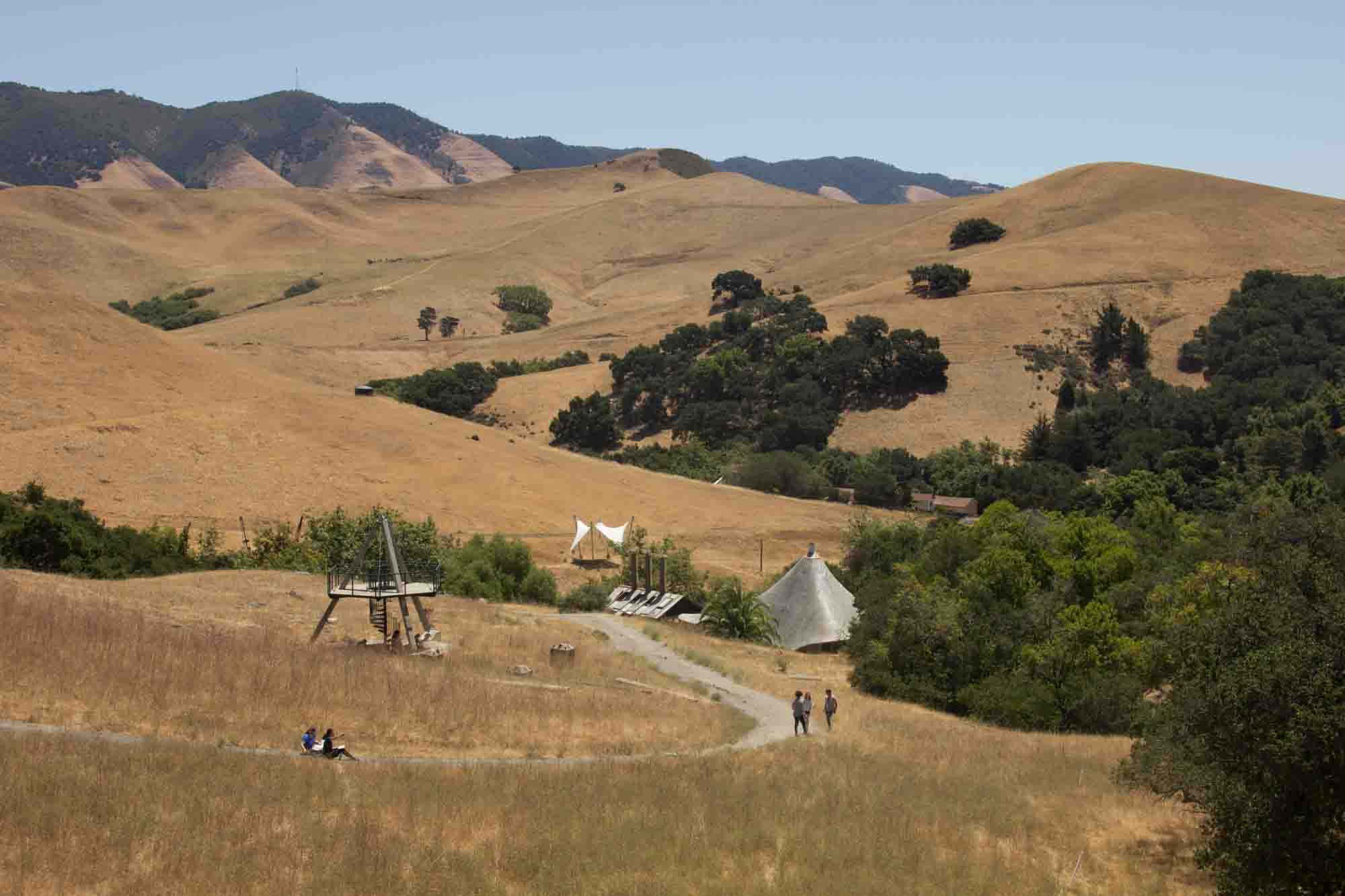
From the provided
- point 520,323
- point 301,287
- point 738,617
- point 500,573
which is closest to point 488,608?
point 500,573

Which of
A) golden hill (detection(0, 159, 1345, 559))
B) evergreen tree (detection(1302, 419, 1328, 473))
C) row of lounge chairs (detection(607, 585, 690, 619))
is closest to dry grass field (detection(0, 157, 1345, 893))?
golden hill (detection(0, 159, 1345, 559))

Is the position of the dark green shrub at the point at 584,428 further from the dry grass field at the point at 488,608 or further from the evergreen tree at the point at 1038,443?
the evergreen tree at the point at 1038,443

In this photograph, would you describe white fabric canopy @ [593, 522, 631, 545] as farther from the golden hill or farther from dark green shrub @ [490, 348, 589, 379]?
dark green shrub @ [490, 348, 589, 379]

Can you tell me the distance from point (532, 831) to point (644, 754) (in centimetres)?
468

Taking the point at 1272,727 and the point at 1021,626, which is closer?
the point at 1272,727

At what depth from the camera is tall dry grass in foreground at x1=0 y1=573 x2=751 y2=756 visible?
68.2 feet

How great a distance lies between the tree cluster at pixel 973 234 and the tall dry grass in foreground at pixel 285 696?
110 m

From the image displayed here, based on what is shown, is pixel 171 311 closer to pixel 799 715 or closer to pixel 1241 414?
pixel 1241 414

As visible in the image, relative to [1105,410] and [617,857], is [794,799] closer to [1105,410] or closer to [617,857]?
[617,857]

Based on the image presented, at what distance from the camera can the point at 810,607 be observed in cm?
4300

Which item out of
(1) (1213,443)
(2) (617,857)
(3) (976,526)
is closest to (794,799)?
(2) (617,857)

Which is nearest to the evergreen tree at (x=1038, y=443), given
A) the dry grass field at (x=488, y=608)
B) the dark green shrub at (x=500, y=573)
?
the dry grass field at (x=488, y=608)

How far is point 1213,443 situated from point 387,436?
44.8 meters

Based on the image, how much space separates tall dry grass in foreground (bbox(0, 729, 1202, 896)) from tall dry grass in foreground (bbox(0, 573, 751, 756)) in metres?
1.98
